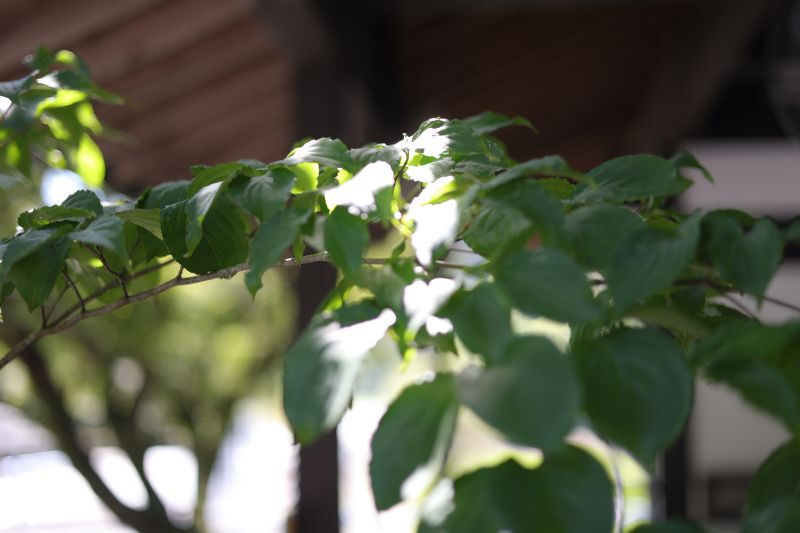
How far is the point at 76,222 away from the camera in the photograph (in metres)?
0.49

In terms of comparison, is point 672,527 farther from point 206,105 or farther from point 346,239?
point 206,105

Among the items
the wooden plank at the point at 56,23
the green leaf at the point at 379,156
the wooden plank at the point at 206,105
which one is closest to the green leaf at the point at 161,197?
the green leaf at the point at 379,156

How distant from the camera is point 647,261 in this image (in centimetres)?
34

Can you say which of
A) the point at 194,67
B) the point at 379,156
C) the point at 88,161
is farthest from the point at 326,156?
the point at 194,67

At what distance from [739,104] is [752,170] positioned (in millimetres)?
373

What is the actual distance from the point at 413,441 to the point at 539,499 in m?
0.05

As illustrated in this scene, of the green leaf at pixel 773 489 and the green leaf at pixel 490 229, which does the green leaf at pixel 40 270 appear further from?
the green leaf at pixel 773 489

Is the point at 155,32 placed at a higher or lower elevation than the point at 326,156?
lower

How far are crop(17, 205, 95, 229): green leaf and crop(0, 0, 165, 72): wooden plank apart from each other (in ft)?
5.65

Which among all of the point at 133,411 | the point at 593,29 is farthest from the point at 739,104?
the point at 133,411

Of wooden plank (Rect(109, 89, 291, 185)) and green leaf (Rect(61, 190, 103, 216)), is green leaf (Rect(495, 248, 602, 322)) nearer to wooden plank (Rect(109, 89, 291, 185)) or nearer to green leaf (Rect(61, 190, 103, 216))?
green leaf (Rect(61, 190, 103, 216))

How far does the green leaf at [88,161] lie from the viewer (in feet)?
2.58

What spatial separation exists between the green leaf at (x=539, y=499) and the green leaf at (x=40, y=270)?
258 millimetres

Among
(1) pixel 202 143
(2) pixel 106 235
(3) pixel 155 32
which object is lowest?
(1) pixel 202 143
